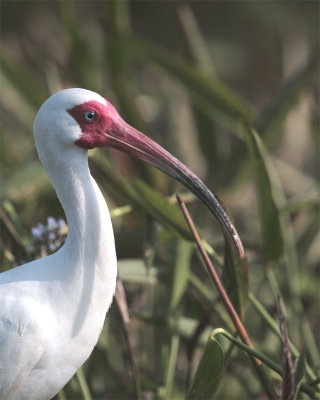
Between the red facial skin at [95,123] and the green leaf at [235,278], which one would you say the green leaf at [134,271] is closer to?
the green leaf at [235,278]

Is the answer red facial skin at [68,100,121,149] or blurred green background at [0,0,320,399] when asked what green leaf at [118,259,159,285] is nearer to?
blurred green background at [0,0,320,399]

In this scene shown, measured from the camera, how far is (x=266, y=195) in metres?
2.12

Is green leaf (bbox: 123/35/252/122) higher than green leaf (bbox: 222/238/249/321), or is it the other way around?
green leaf (bbox: 123/35/252/122)

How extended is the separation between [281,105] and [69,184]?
137 cm

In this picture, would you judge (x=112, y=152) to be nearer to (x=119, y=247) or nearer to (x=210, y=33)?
(x=119, y=247)

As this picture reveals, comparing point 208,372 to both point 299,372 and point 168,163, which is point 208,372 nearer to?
point 299,372

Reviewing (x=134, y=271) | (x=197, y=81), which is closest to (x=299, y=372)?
(x=134, y=271)

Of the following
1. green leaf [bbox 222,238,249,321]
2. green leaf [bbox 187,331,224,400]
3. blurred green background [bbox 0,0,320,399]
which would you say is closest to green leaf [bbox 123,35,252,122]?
blurred green background [bbox 0,0,320,399]

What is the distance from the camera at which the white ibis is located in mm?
1777

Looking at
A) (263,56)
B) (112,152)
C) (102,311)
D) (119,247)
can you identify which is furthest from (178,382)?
(263,56)

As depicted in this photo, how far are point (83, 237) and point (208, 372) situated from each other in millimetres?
443

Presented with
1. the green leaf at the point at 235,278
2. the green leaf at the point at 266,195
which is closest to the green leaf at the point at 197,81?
the green leaf at the point at 266,195

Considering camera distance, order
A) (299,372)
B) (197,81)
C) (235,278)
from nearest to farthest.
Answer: (299,372)
(235,278)
(197,81)

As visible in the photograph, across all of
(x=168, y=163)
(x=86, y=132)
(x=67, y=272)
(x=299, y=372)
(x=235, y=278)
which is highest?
(x=86, y=132)
